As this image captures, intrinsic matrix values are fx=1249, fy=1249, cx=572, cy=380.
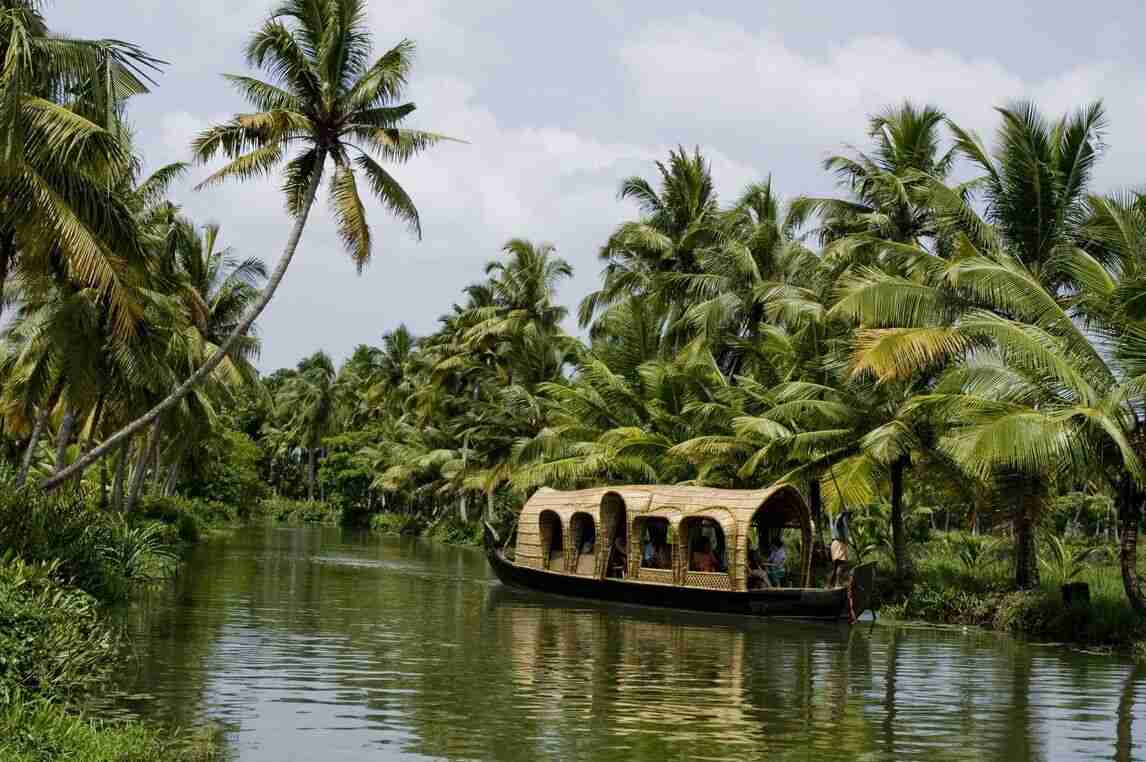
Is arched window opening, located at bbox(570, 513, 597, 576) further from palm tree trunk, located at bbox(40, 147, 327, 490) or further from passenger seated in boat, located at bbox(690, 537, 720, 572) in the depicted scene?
palm tree trunk, located at bbox(40, 147, 327, 490)

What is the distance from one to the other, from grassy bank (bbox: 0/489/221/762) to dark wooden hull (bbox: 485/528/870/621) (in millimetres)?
8714

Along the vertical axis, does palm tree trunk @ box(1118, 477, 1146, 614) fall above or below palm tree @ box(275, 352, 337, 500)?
below

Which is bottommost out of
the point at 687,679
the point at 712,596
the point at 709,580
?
the point at 687,679

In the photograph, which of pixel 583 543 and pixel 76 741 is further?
pixel 583 543

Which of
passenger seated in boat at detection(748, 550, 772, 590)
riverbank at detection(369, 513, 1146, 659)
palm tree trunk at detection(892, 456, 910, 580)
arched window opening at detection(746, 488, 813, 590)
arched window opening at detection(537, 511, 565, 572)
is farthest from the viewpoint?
arched window opening at detection(537, 511, 565, 572)

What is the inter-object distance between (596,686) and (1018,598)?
364 inches

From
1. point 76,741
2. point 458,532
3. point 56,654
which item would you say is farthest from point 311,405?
point 76,741

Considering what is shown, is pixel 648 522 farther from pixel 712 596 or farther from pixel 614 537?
pixel 712 596

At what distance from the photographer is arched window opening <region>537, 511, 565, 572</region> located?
78.9 feet

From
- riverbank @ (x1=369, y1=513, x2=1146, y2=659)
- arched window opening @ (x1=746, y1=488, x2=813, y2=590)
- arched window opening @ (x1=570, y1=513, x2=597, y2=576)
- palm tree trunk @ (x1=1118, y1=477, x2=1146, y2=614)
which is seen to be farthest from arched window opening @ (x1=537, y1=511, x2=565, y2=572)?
palm tree trunk @ (x1=1118, y1=477, x2=1146, y2=614)

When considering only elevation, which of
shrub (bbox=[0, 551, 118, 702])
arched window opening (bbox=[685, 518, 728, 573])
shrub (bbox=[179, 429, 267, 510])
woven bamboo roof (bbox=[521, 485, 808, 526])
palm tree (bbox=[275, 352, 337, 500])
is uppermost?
palm tree (bbox=[275, 352, 337, 500])

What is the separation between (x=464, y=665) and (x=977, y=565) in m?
12.3

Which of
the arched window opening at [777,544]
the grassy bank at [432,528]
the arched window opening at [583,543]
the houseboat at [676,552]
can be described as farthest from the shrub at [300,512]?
the arched window opening at [777,544]

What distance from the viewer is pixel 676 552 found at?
20766mm
